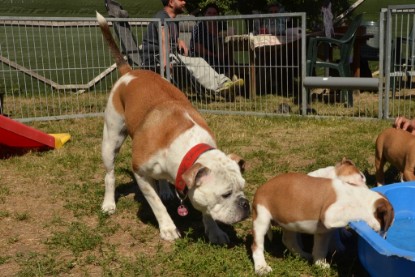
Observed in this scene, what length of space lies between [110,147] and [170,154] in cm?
120

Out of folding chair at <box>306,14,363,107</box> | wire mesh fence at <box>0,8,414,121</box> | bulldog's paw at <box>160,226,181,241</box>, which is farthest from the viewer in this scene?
wire mesh fence at <box>0,8,414,121</box>

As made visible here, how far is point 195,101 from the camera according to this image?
9828 millimetres

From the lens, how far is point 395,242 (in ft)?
11.7

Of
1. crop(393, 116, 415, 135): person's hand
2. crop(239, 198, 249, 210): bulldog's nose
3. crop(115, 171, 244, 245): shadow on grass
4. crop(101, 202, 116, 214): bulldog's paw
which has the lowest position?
crop(115, 171, 244, 245): shadow on grass

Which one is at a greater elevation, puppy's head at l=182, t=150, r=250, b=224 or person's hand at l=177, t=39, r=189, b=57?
person's hand at l=177, t=39, r=189, b=57

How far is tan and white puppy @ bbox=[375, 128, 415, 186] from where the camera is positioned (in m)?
4.53

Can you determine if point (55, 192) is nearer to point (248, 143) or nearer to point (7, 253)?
point (7, 253)

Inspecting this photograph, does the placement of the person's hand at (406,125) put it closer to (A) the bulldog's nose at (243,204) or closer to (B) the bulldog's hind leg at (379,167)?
(B) the bulldog's hind leg at (379,167)

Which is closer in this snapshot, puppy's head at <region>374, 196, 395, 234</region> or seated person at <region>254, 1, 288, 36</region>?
puppy's head at <region>374, 196, 395, 234</region>

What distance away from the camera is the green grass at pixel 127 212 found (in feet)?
12.2

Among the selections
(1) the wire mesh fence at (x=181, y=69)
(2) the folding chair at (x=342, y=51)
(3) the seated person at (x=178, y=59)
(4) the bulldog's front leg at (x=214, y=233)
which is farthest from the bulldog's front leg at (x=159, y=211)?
(2) the folding chair at (x=342, y=51)

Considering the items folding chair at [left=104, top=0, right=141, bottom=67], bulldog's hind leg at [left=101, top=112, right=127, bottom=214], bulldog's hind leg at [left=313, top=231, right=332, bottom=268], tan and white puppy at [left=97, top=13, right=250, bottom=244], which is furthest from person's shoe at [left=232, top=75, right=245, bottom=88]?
bulldog's hind leg at [left=313, top=231, right=332, bottom=268]

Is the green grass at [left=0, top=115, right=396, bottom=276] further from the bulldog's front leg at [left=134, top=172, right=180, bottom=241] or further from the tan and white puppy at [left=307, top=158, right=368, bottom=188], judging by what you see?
the tan and white puppy at [left=307, top=158, right=368, bottom=188]

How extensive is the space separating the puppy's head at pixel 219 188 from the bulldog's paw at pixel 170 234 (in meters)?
0.68
